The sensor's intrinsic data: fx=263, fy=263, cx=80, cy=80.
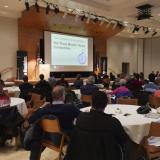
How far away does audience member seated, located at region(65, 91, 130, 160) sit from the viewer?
8.81 ft

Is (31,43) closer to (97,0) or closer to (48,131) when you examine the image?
(97,0)

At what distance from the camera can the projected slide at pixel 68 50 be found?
48.4 feet

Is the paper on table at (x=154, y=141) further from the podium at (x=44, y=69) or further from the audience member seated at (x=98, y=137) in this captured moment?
the podium at (x=44, y=69)

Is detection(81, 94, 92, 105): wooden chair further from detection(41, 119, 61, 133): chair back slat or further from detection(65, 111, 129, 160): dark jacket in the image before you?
detection(65, 111, 129, 160): dark jacket

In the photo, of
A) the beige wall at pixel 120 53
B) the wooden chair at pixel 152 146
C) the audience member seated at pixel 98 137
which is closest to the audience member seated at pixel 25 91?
the wooden chair at pixel 152 146

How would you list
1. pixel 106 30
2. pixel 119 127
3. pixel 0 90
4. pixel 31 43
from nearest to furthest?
pixel 119 127 → pixel 0 90 → pixel 31 43 → pixel 106 30

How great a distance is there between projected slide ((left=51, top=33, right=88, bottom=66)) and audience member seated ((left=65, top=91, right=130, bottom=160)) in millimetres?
12024

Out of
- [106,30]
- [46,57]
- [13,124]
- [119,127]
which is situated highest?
[106,30]

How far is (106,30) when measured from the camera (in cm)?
1598

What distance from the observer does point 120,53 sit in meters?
20.6

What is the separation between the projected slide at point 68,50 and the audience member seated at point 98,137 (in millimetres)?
12024

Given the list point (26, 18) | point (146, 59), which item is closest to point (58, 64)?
point (26, 18)

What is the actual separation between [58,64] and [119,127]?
491 inches

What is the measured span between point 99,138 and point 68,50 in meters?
12.8
